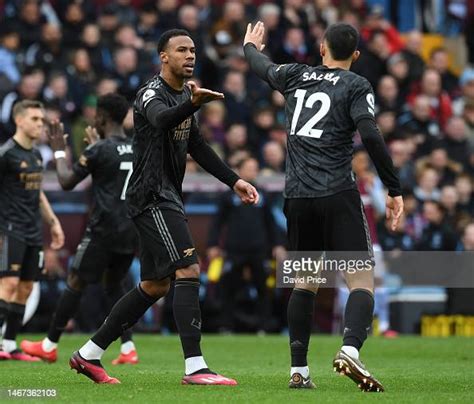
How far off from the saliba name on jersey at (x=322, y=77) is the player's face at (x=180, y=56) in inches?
31.8

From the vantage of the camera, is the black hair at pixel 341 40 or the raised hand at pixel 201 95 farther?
the black hair at pixel 341 40

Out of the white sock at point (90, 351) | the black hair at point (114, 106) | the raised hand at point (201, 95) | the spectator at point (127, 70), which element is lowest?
the white sock at point (90, 351)

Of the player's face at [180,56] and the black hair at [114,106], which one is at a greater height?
the player's face at [180,56]

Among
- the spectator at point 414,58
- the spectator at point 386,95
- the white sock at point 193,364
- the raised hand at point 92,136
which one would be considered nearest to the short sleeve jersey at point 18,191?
the raised hand at point 92,136

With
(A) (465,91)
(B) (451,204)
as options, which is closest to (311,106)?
(B) (451,204)

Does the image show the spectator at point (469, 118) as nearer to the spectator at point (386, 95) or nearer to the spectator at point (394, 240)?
the spectator at point (386, 95)

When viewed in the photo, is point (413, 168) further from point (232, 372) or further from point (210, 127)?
point (232, 372)

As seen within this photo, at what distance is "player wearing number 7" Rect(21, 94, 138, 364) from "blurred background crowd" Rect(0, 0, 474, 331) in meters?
4.95

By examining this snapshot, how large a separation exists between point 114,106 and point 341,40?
12.6 feet

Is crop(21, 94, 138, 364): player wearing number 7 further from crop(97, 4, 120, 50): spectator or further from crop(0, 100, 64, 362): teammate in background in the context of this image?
crop(97, 4, 120, 50): spectator

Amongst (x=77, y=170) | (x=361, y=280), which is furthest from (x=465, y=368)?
(x=77, y=170)

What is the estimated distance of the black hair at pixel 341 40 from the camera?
873 cm

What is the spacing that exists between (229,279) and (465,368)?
262 inches

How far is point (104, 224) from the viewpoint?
1216 centimetres
